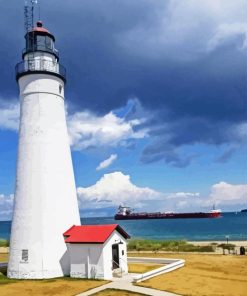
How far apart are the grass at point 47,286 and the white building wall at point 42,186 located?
0.85 meters

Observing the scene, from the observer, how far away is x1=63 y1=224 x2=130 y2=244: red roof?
805 inches

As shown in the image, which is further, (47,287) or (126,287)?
(47,287)

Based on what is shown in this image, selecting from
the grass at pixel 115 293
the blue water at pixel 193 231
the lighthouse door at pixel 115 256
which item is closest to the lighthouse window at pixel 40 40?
the lighthouse door at pixel 115 256

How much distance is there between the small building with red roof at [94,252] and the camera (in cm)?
2022

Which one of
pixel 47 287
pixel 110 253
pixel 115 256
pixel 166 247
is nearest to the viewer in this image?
pixel 47 287

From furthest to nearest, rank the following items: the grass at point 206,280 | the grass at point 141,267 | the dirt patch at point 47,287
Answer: the grass at point 141,267, the dirt patch at point 47,287, the grass at point 206,280

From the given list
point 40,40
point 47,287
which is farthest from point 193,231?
point 40,40

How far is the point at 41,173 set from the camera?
21.0 meters

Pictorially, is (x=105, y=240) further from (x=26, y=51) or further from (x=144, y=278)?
(x=26, y=51)

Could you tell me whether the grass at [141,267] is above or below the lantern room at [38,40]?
below

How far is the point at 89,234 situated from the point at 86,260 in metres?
1.46

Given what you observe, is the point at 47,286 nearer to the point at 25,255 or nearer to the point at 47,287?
the point at 47,287

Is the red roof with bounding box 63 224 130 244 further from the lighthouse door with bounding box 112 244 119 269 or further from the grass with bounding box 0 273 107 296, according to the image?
the grass with bounding box 0 273 107 296

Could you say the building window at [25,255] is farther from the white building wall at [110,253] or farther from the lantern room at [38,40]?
the lantern room at [38,40]
